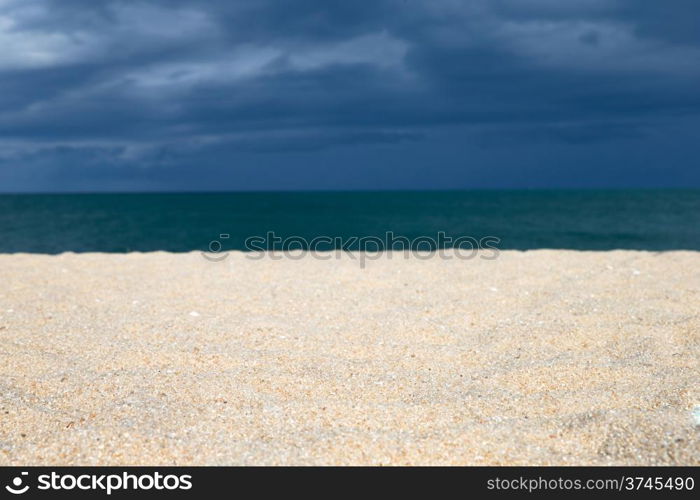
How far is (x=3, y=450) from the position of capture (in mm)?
3008

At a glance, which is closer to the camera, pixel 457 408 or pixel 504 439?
pixel 504 439

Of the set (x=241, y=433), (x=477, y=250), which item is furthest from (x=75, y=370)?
(x=477, y=250)

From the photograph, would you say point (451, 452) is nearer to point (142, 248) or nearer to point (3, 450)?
point (3, 450)

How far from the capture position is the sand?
3.05 meters

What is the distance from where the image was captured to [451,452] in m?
2.98

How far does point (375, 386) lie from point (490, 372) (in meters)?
0.96

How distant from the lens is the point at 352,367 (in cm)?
439

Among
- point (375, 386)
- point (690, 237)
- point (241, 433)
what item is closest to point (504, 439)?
point (375, 386)

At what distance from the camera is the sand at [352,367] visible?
305 centimetres

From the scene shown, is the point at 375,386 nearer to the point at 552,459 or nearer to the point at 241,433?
the point at 241,433
